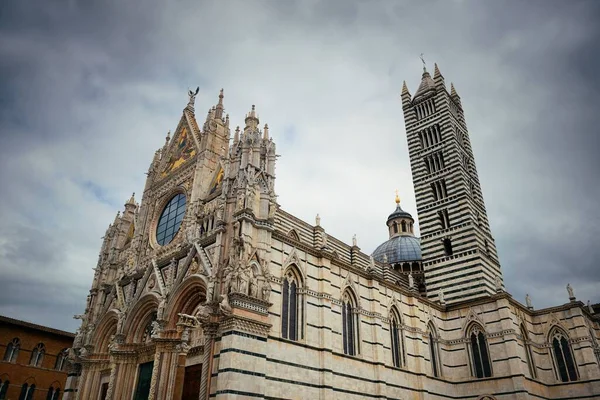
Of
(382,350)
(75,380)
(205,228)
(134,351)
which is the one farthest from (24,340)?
(382,350)

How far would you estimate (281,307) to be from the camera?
1783cm

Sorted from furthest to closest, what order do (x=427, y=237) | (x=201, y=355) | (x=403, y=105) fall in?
(x=403, y=105), (x=427, y=237), (x=201, y=355)

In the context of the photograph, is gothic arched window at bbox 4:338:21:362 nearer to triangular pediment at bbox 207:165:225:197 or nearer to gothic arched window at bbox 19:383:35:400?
gothic arched window at bbox 19:383:35:400

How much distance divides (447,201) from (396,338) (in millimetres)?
11244

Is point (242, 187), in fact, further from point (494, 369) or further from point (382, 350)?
point (494, 369)

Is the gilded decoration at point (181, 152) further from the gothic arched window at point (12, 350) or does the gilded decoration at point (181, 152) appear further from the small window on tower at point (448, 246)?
the small window on tower at point (448, 246)

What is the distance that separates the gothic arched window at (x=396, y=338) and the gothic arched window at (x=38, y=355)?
21754mm

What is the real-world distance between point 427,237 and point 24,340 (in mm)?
26097

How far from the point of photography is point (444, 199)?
30.8 meters

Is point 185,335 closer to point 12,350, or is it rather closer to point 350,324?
point 350,324

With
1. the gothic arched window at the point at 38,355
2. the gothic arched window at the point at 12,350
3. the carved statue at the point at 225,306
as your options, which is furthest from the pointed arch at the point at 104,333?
the carved statue at the point at 225,306

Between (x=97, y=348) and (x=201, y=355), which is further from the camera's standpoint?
(x=97, y=348)

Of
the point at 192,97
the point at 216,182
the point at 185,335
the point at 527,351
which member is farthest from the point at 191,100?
the point at 527,351

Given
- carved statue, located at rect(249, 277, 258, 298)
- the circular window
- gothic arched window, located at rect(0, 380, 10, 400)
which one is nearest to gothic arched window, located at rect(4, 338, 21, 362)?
gothic arched window, located at rect(0, 380, 10, 400)
